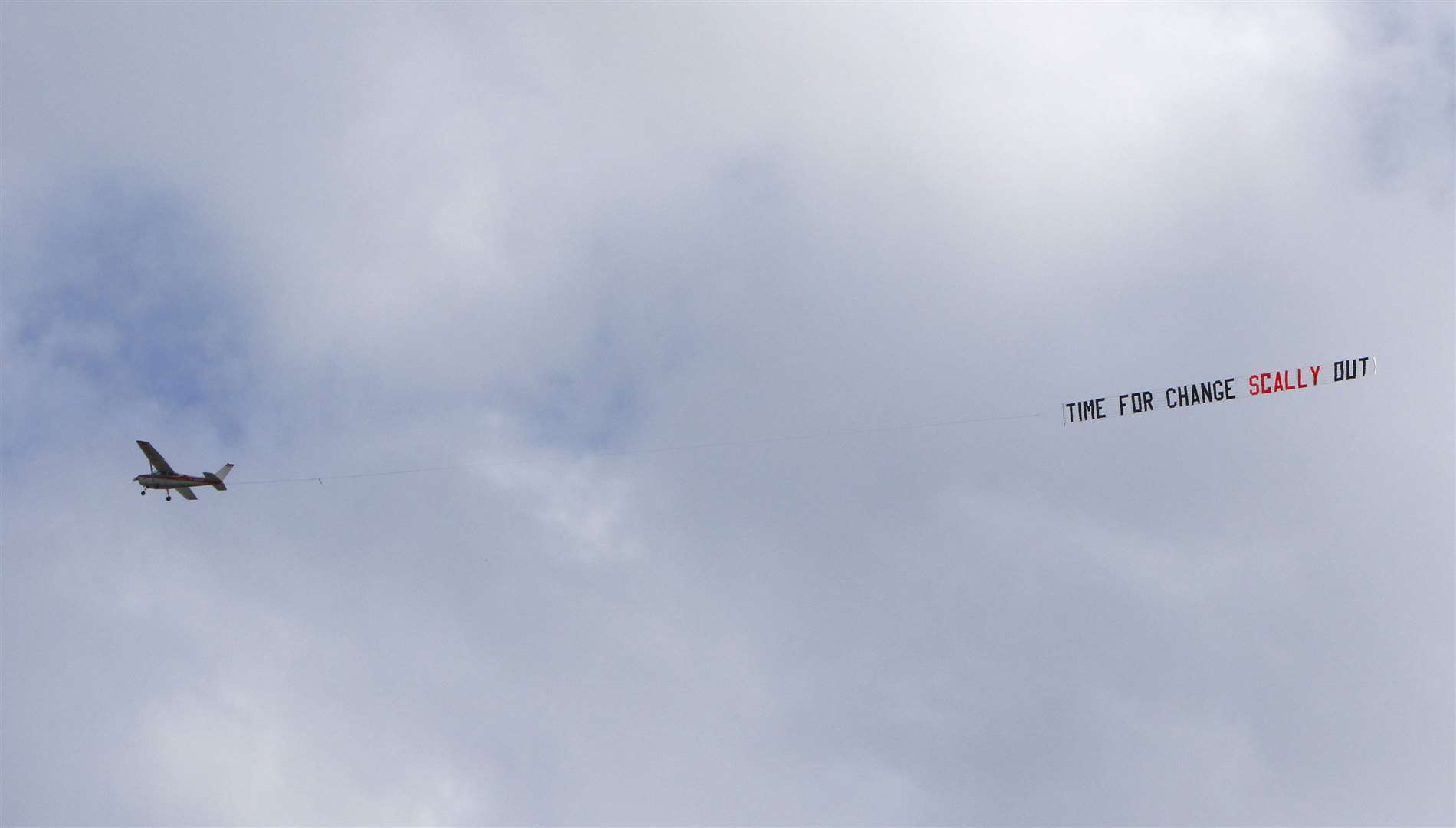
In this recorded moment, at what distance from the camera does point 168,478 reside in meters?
186

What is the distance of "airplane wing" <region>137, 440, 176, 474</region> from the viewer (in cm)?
18525

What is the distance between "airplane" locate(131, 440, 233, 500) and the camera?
606 feet

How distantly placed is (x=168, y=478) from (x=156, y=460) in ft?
10.7

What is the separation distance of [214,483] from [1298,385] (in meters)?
138

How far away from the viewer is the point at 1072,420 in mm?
152750

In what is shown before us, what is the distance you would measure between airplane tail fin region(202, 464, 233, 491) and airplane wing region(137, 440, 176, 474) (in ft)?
24.4

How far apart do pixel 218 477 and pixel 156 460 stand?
10217 millimetres

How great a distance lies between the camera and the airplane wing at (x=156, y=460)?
185250mm

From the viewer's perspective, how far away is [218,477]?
18462cm

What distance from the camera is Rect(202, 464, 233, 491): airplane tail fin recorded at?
183375mm

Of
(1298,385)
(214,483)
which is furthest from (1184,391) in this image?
(214,483)

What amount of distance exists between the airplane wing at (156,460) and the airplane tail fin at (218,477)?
7.45 meters

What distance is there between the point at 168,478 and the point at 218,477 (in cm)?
794

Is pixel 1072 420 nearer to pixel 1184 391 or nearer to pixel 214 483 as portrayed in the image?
pixel 1184 391
